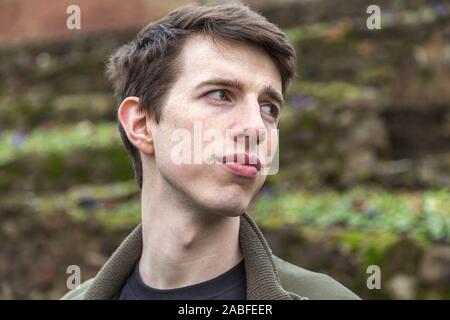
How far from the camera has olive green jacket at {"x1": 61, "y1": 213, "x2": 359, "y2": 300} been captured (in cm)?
230

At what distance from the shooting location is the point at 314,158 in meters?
6.65

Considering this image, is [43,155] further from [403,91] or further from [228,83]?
[228,83]

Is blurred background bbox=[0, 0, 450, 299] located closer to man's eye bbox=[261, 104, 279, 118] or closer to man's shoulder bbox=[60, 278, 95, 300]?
man's shoulder bbox=[60, 278, 95, 300]

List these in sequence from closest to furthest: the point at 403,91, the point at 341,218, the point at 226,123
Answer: the point at 226,123 → the point at 341,218 → the point at 403,91

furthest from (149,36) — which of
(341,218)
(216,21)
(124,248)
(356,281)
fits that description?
(341,218)

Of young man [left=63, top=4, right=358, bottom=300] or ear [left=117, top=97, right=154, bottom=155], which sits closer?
young man [left=63, top=4, right=358, bottom=300]

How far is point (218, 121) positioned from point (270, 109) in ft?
0.73

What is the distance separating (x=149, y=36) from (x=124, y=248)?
69 cm

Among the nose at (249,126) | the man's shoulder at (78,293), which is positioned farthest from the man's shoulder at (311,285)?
the man's shoulder at (78,293)

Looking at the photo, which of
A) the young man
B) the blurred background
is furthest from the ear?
the blurred background

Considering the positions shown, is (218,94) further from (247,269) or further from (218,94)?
(247,269)

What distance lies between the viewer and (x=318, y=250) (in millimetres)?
5102

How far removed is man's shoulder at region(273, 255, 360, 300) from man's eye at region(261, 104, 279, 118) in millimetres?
448

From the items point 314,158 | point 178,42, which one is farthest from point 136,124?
point 314,158
